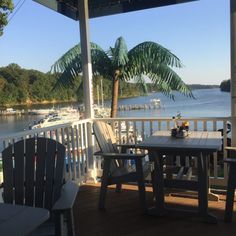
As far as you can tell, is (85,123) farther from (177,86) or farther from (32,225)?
(32,225)

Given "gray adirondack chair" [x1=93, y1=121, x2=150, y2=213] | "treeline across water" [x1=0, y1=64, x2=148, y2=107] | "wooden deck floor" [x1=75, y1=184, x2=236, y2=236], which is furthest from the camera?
"treeline across water" [x1=0, y1=64, x2=148, y2=107]

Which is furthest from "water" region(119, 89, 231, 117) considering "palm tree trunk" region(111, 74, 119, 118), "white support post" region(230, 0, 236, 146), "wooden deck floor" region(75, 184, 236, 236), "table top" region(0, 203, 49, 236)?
"table top" region(0, 203, 49, 236)

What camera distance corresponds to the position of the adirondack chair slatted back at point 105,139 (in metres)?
3.89

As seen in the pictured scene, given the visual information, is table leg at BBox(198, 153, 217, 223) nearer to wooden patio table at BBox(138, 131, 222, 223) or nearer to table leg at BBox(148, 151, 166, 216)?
wooden patio table at BBox(138, 131, 222, 223)

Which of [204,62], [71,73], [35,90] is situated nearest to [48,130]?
[71,73]

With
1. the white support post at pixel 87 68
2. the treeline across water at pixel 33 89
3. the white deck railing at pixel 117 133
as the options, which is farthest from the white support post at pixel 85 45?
the treeline across water at pixel 33 89

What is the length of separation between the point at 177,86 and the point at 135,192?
2.42 m

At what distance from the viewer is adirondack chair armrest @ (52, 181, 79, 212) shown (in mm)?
1793

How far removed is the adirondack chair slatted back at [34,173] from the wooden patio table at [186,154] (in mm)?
1196

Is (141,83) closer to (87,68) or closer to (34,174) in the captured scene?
(87,68)

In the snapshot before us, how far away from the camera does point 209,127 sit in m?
4.50

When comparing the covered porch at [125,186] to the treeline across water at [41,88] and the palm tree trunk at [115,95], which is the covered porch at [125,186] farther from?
the treeline across water at [41,88]

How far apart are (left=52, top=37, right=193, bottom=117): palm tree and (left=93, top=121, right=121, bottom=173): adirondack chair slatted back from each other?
6.26ft

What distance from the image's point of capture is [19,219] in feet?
4.87
